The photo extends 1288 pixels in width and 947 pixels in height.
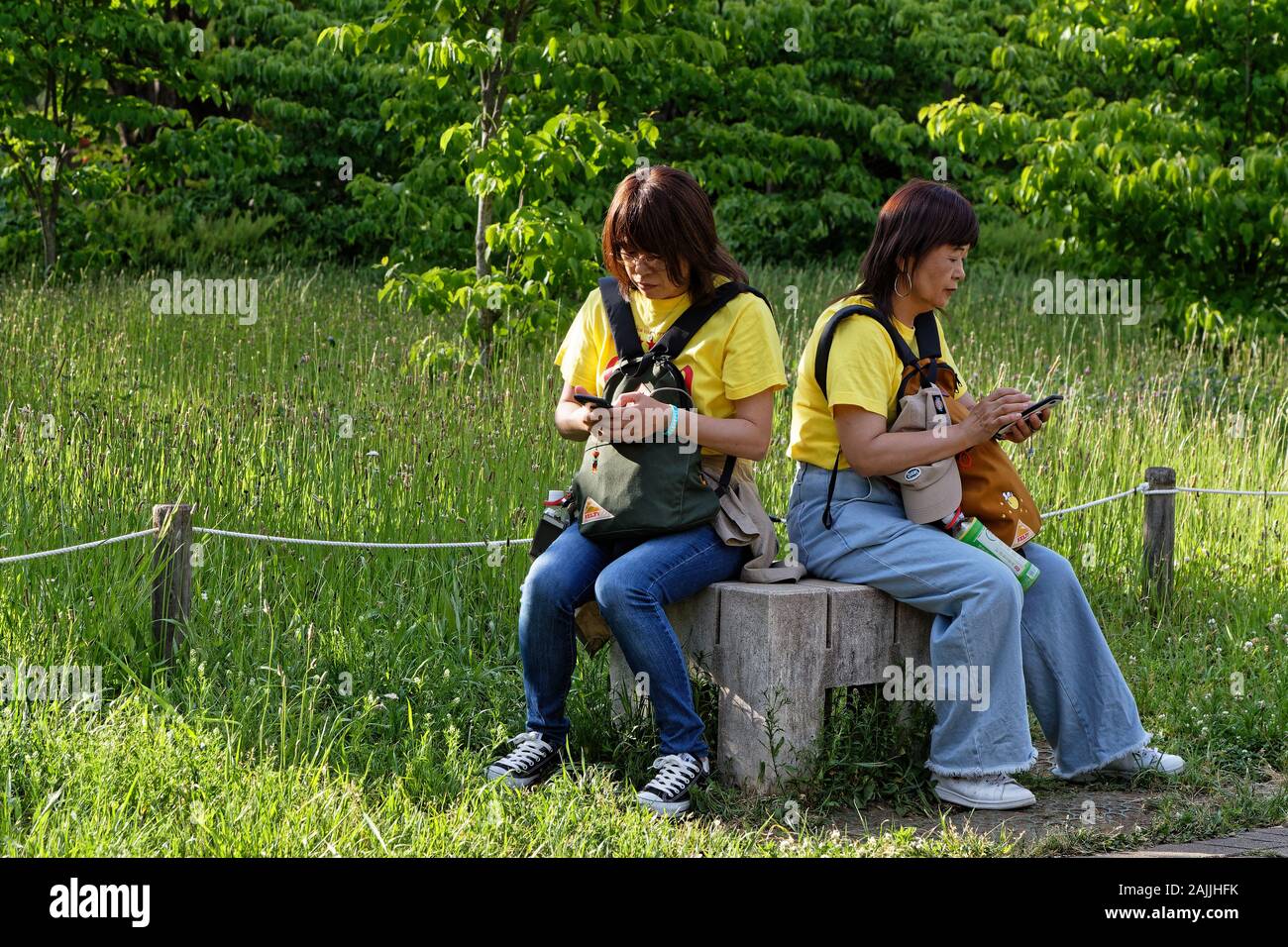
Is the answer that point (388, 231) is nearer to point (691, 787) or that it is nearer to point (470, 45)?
point (470, 45)

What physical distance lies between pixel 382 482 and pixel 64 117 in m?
10.4

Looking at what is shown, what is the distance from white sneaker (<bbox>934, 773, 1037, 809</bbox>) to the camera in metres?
4.36

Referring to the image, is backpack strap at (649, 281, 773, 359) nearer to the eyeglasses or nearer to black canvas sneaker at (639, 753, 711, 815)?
the eyeglasses

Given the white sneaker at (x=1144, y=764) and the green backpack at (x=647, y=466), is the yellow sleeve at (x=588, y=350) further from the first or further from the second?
the white sneaker at (x=1144, y=764)

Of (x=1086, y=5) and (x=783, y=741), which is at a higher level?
(x=1086, y=5)

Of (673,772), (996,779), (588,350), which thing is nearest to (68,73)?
(588,350)

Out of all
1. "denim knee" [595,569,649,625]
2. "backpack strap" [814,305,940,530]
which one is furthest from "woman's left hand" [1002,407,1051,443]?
"denim knee" [595,569,649,625]

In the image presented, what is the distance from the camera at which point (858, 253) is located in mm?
20562

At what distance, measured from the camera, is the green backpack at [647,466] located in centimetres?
423

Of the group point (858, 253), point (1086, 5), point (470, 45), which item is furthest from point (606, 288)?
point (858, 253)

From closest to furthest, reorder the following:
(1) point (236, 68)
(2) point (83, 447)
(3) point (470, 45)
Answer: (2) point (83, 447)
(3) point (470, 45)
(1) point (236, 68)

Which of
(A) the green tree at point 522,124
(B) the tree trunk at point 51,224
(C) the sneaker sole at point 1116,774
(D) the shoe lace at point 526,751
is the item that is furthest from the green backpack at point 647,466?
(B) the tree trunk at point 51,224

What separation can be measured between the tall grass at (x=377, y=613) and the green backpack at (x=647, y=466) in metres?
0.72

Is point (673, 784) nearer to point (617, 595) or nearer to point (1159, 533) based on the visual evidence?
point (617, 595)
